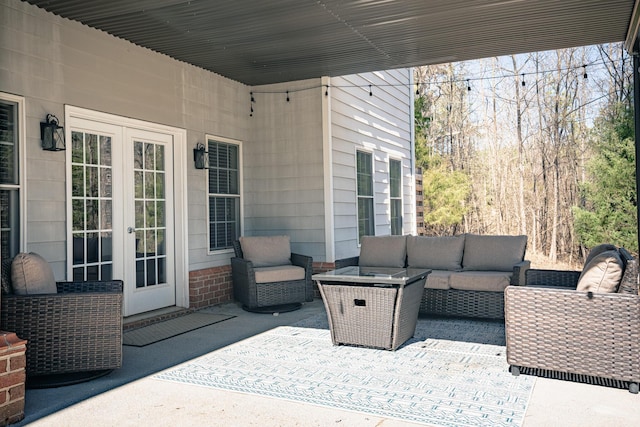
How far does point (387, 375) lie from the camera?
3676 mm

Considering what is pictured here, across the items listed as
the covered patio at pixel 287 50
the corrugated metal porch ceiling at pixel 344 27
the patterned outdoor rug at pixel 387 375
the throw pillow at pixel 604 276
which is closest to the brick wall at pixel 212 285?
the covered patio at pixel 287 50

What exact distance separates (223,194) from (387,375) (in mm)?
3959

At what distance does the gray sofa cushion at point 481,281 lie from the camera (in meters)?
5.26

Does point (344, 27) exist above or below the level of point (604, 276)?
above

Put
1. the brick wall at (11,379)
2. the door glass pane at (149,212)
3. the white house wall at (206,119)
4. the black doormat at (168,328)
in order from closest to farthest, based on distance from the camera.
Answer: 1. the brick wall at (11,379)
2. the white house wall at (206,119)
3. the black doormat at (168,328)
4. the door glass pane at (149,212)

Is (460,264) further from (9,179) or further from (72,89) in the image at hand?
(9,179)

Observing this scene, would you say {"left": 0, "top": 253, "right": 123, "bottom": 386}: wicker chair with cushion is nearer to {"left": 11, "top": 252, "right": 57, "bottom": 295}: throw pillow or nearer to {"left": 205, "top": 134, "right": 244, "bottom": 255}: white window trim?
{"left": 11, "top": 252, "right": 57, "bottom": 295}: throw pillow

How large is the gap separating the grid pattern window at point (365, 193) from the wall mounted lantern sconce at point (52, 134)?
13.9 feet

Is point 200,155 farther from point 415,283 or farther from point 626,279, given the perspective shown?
point 626,279

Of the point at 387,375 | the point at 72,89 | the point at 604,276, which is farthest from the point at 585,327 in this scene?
the point at 72,89

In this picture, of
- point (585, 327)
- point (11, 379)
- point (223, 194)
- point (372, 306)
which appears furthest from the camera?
point (223, 194)

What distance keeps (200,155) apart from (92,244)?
1.75 meters

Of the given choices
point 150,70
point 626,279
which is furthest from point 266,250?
point 626,279

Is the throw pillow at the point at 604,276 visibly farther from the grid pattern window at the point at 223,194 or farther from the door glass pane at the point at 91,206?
the grid pattern window at the point at 223,194
